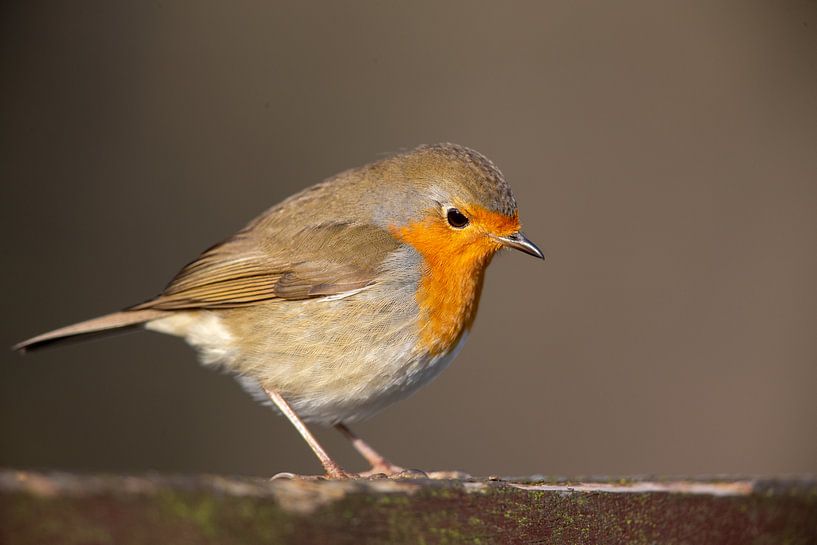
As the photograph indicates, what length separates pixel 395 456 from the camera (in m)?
6.04

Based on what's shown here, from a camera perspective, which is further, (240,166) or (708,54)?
(708,54)

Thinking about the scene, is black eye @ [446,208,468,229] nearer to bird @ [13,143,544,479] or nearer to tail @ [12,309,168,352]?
bird @ [13,143,544,479]

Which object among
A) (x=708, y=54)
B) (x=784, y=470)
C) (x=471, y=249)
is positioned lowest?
(x=784, y=470)

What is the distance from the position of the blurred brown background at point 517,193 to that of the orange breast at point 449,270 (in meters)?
2.66

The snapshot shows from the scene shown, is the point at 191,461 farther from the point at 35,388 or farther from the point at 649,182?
the point at 649,182

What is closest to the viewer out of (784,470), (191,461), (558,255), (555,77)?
(191,461)

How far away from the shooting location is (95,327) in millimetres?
3688

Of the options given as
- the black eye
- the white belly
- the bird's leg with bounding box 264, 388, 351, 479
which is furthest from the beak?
the bird's leg with bounding box 264, 388, 351, 479

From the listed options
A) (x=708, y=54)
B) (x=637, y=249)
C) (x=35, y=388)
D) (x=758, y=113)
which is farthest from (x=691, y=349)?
(x=35, y=388)

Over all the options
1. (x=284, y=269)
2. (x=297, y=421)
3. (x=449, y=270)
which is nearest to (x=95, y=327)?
(x=284, y=269)

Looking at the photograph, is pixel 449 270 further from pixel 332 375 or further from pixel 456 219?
pixel 332 375

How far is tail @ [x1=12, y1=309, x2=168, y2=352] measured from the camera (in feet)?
11.8

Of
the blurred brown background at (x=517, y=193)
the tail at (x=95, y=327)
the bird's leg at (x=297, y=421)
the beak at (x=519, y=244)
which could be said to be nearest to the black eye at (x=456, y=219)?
the beak at (x=519, y=244)

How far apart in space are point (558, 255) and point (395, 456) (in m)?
1.75
